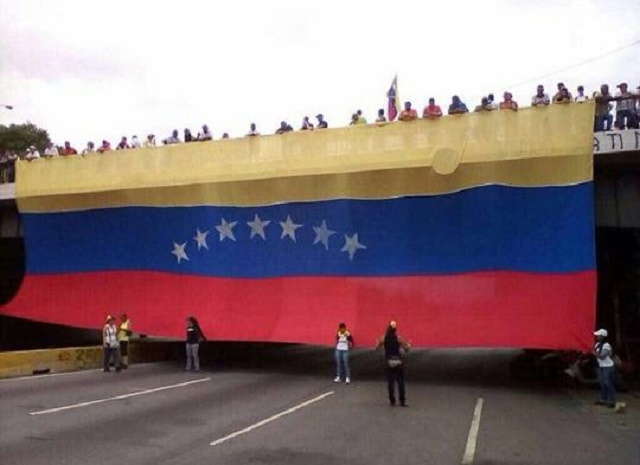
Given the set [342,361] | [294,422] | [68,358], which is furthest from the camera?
[68,358]

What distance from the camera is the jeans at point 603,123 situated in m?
17.0

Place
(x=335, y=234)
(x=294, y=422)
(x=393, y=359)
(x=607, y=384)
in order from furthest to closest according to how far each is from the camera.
A: (x=335, y=234) → (x=607, y=384) → (x=393, y=359) → (x=294, y=422)

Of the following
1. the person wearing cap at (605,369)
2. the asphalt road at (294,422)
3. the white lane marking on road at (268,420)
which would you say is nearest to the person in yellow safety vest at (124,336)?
the asphalt road at (294,422)

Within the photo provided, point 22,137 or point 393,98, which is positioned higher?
point 22,137

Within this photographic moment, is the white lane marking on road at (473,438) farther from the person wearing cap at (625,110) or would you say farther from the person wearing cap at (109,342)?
the person wearing cap at (109,342)

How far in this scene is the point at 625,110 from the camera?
1684 centimetres

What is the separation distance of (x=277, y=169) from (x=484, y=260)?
6411 millimetres

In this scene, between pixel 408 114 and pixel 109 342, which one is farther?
pixel 109 342

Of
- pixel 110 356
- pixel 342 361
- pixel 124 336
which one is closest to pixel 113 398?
pixel 342 361

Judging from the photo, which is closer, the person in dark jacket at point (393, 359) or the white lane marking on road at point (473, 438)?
the white lane marking on road at point (473, 438)

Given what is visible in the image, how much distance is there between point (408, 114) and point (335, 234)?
3.86 m

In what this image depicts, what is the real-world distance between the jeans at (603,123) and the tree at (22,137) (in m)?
45.4

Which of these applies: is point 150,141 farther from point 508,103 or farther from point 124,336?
point 508,103

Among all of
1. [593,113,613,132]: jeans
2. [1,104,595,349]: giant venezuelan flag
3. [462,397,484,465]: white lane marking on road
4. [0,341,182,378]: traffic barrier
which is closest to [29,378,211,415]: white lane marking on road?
[1,104,595,349]: giant venezuelan flag
